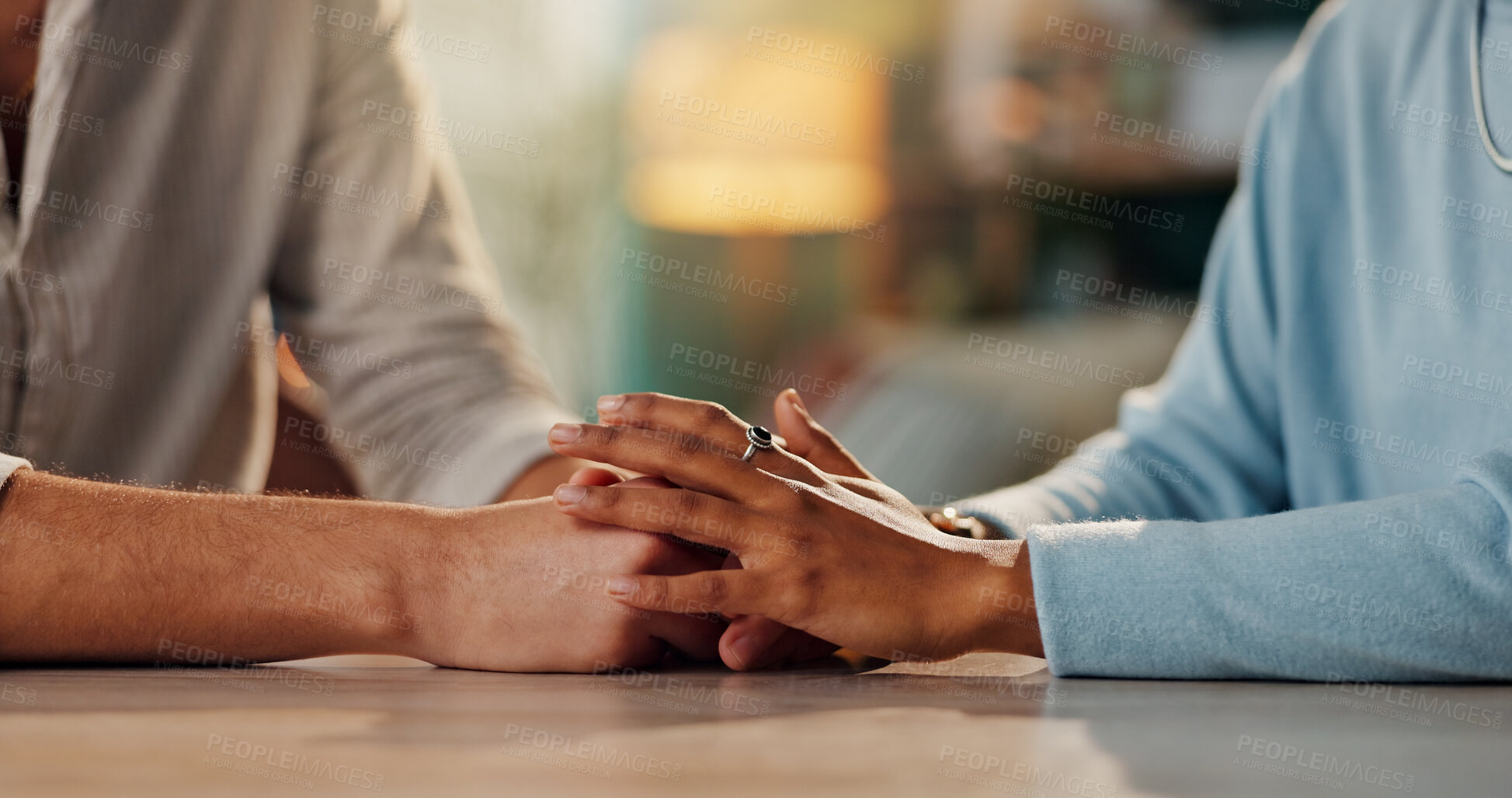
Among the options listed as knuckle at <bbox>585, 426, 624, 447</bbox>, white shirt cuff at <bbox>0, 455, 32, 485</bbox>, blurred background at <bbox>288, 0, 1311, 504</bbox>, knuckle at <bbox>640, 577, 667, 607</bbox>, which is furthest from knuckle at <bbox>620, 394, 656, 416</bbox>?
blurred background at <bbox>288, 0, 1311, 504</bbox>

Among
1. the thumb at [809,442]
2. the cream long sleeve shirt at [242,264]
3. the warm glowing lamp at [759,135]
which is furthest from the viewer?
the warm glowing lamp at [759,135]

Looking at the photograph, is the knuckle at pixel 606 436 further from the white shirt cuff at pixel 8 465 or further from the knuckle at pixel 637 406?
the white shirt cuff at pixel 8 465

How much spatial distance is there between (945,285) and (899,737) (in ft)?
13.7

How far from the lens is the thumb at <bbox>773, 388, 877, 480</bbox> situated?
101 centimetres

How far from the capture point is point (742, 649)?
31.5 inches

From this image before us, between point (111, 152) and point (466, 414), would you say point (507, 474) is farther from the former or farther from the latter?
point (111, 152)

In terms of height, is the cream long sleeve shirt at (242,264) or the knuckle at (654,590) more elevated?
the cream long sleeve shirt at (242,264)

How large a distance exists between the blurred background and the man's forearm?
9.67 ft

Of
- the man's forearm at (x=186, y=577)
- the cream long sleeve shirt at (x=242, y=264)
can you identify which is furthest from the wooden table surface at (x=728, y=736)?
the cream long sleeve shirt at (x=242, y=264)

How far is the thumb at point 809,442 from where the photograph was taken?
1.01 m

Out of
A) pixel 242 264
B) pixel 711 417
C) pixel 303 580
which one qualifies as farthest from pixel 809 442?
pixel 242 264

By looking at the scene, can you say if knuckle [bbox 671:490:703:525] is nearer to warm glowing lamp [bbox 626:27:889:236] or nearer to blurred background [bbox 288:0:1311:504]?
blurred background [bbox 288:0:1311:504]

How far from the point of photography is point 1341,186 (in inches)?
47.5

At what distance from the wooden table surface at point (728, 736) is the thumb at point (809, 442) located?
0.28 metres
